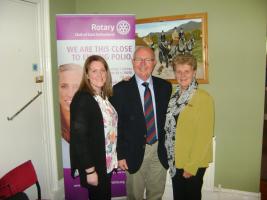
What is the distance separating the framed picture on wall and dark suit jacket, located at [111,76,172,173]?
70 cm

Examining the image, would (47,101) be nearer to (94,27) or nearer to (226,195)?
(94,27)

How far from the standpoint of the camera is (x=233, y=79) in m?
2.62

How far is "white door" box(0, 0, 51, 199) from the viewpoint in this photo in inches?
88.8

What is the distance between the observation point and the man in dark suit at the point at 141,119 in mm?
2162

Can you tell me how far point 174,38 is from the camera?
2.75 metres

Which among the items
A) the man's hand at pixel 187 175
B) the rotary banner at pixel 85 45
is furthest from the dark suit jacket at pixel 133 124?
the rotary banner at pixel 85 45

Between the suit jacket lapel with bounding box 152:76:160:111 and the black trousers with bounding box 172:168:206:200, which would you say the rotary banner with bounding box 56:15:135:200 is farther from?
the black trousers with bounding box 172:168:206:200

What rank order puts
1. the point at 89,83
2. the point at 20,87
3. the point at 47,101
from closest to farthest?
1. the point at 89,83
2. the point at 20,87
3. the point at 47,101

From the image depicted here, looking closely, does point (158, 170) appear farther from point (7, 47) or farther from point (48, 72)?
point (7, 47)

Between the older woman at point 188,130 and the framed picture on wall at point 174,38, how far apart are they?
2.27 ft

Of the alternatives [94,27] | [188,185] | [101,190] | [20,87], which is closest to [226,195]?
[188,185]

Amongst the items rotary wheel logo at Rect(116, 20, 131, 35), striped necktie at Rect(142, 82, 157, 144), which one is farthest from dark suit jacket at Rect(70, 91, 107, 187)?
rotary wheel logo at Rect(116, 20, 131, 35)

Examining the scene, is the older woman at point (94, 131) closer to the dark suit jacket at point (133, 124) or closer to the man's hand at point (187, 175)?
the dark suit jacket at point (133, 124)

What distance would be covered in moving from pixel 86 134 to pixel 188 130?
0.76 meters
